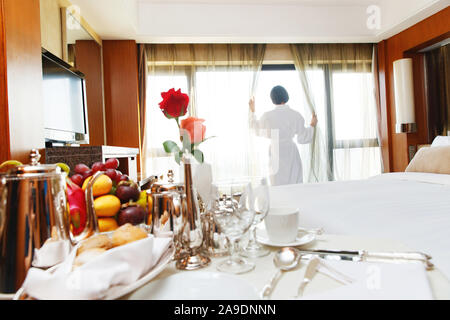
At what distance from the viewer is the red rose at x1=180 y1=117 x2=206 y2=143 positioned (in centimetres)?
85

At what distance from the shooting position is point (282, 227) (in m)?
0.70

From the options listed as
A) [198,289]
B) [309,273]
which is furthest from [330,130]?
[198,289]

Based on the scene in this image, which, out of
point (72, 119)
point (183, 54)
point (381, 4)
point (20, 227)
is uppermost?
point (381, 4)

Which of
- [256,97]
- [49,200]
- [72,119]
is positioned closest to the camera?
[49,200]

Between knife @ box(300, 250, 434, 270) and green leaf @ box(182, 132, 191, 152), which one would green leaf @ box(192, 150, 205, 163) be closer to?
green leaf @ box(182, 132, 191, 152)

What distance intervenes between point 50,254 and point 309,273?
0.46m

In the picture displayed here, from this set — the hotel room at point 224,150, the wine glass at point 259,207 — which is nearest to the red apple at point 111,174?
the hotel room at point 224,150

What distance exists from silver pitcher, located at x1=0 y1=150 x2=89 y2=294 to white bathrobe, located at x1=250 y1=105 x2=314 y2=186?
2.79m

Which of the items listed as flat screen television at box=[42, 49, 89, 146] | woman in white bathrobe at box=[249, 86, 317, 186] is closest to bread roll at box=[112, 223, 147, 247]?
flat screen television at box=[42, 49, 89, 146]

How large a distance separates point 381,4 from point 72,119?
160 inches

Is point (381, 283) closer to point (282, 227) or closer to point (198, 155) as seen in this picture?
point (282, 227)

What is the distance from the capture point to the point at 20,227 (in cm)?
50
